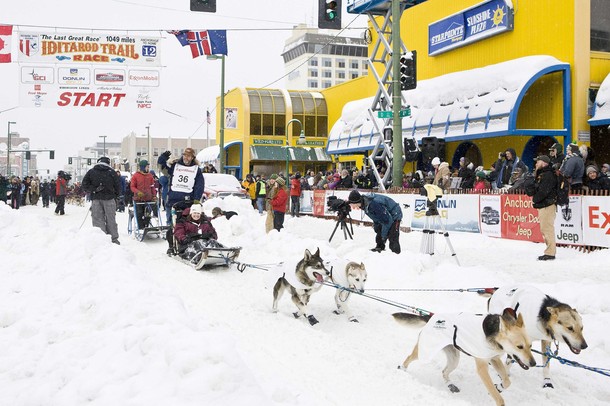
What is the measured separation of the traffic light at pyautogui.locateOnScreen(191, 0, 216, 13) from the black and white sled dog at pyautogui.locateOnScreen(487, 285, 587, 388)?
10406mm

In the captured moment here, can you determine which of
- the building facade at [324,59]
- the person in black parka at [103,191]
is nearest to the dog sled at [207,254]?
the person in black parka at [103,191]

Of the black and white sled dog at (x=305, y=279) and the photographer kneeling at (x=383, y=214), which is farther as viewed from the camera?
the photographer kneeling at (x=383, y=214)

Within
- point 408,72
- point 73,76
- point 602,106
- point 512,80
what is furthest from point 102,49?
point 602,106

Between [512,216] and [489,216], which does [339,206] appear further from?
[512,216]

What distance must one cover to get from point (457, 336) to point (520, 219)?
30.4 feet

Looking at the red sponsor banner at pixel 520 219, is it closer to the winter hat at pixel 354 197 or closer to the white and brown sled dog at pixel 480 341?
the winter hat at pixel 354 197

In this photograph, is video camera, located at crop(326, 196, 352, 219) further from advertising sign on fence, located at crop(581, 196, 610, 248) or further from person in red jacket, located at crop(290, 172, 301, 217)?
person in red jacket, located at crop(290, 172, 301, 217)

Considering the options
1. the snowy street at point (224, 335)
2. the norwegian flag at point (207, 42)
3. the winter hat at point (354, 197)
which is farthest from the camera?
the norwegian flag at point (207, 42)

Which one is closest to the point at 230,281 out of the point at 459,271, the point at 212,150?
the point at 459,271


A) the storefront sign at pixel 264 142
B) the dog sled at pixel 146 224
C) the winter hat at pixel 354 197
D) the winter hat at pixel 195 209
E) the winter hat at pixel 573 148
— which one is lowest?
the dog sled at pixel 146 224

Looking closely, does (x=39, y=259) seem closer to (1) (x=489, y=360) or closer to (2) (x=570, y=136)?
(1) (x=489, y=360)

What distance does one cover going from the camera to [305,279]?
652 cm

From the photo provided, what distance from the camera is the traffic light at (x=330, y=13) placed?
534 inches

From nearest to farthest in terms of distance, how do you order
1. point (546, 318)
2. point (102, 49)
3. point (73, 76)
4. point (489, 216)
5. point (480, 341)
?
point (480, 341) → point (546, 318) → point (489, 216) → point (102, 49) → point (73, 76)
